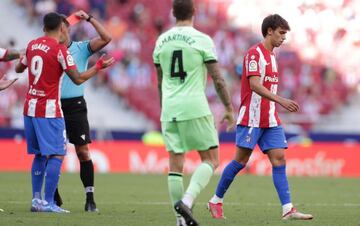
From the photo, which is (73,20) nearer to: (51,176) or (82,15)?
(82,15)

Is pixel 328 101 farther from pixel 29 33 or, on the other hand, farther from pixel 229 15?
pixel 29 33

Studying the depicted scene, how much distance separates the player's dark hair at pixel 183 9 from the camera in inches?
340

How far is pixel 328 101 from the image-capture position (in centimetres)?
3097

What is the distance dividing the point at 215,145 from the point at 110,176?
11.7 m

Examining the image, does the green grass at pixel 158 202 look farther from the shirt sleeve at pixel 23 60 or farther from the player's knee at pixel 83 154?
the shirt sleeve at pixel 23 60

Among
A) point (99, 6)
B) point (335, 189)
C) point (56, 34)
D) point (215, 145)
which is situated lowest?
point (335, 189)

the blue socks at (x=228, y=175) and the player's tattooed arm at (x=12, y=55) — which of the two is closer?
the blue socks at (x=228, y=175)

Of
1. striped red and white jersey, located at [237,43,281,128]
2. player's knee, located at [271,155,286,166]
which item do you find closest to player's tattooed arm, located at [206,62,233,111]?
striped red and white jersey, located at [237,43,281,128]

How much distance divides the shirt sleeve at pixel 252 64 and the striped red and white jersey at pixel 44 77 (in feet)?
6.72

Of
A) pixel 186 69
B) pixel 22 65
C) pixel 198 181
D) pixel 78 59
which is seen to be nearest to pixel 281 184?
pixel 198 181

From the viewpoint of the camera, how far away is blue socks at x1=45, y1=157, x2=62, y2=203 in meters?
10.6

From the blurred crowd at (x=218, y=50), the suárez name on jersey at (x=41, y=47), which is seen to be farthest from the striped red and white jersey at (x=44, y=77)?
the blurred crowd at (x=218, y=50)

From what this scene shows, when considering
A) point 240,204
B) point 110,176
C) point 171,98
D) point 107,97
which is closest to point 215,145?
point 171,98

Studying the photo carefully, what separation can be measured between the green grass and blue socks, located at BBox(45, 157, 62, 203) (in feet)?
1.05
